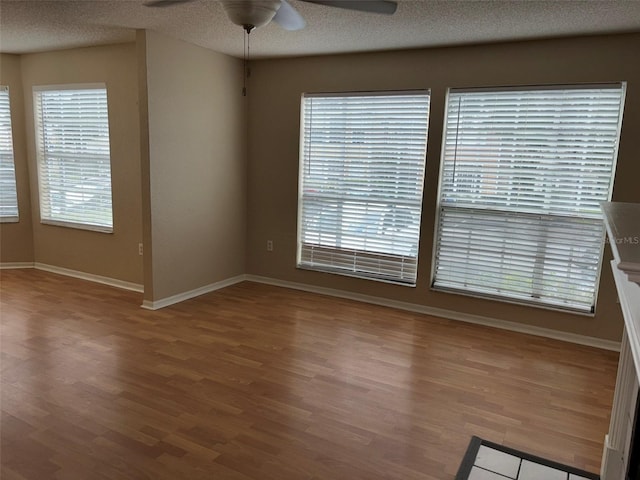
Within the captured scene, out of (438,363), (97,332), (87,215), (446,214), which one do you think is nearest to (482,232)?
(446,214)

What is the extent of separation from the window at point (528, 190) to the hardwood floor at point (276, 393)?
0.51m

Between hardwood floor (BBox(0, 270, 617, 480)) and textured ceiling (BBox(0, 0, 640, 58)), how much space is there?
2.40m

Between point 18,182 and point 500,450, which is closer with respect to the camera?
point 500,450

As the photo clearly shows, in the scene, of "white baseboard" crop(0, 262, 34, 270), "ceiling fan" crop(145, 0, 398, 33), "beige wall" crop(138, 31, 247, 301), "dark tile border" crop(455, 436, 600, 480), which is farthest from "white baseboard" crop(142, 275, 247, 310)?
"dark tile border" crop(455, 436, 600, 480)

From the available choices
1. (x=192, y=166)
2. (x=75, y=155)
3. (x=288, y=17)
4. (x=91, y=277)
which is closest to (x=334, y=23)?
(x=288, y=17)

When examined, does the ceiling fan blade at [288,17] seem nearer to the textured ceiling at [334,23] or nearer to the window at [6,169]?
the textured ceiling at [334,23]

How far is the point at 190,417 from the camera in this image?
2486 millimetres

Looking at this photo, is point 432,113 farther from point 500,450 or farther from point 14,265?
point 14,265

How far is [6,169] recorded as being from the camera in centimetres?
526

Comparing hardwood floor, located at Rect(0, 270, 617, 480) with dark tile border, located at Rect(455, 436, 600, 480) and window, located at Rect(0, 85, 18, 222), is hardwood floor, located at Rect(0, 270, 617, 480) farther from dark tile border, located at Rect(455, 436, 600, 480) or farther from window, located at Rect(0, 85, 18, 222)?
window, located at Rect(0, 85, 18, 222)

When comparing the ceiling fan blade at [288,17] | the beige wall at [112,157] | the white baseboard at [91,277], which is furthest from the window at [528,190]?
the white baseboard at [91,277]

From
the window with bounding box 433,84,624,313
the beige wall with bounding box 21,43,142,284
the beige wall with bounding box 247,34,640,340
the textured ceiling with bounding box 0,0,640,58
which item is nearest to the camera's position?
the textured ceiling with bounding box 0,0,640,58

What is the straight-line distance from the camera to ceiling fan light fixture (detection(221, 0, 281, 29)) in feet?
7.52

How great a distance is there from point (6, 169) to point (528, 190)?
5.57 metres
